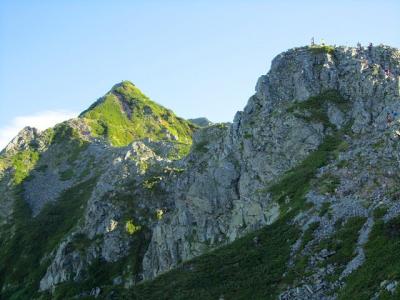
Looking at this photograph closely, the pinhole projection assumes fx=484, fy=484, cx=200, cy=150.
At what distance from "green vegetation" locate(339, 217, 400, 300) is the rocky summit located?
163mm

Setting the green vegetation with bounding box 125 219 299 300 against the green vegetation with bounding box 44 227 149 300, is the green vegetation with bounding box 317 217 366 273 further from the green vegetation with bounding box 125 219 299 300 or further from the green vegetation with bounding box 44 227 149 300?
the green vegetation with bounding box 44 227 149 300

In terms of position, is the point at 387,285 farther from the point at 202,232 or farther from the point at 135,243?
the point at 135,243

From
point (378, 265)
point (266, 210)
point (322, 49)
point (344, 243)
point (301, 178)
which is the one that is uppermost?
point (322, 49)

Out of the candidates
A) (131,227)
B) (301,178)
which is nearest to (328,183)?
(301,178)

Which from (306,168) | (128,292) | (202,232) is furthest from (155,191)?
(128,292)

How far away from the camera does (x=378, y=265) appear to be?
4331 cm

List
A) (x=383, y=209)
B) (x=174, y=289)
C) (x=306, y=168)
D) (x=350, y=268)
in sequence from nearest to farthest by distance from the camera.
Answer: (x=350, y=268), (x=383, y=209), (x=174, y=289), (x=306, y=168)

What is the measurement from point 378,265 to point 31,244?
151673mm

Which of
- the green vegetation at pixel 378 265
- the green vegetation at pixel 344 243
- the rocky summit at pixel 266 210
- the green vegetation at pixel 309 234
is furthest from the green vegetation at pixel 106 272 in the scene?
the green vegetation at pixel 378 265

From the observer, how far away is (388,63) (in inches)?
3930

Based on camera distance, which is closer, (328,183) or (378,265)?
(378,265)

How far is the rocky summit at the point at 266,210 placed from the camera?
5275cm

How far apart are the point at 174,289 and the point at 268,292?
13.7 metres

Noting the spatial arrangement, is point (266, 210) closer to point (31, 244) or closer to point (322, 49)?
point (322, 49)
